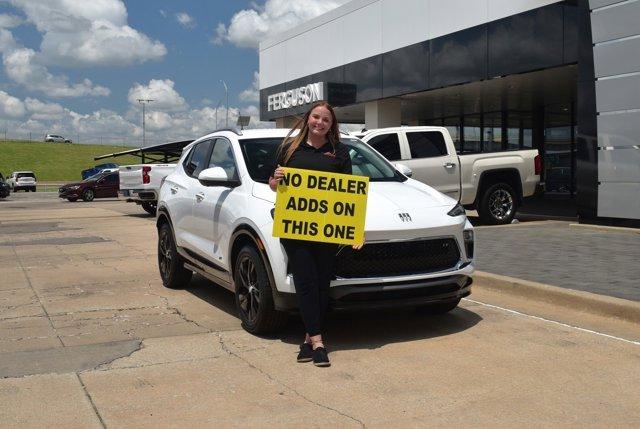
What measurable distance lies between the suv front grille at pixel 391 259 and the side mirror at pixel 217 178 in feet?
4.58

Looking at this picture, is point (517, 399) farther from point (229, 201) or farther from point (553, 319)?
point (229, 201)

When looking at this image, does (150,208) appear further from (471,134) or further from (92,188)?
(92,188)

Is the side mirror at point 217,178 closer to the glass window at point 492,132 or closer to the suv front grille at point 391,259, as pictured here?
the suv front grille at point 391,259

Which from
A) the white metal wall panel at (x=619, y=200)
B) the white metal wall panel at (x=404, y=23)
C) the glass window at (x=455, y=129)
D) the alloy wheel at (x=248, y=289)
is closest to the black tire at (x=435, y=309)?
the alloy wheel at (x=248, y=289)

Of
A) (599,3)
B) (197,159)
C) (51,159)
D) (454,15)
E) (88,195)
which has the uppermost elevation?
(454,15)

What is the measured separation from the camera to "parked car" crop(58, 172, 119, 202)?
33.8 m

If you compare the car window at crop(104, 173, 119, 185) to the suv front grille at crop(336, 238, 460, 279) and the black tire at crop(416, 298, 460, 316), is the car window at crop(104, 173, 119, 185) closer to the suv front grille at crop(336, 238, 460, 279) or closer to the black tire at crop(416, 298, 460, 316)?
the black tire at crop(416, 298, 460, 316)

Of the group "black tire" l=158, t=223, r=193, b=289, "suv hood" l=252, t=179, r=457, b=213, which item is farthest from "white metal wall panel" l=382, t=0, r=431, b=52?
"suv hood" l=252, t=179, r=457, b=213

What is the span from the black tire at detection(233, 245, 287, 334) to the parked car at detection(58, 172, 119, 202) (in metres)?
30.4

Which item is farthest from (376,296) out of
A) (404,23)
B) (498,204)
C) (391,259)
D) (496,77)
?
(404,23)

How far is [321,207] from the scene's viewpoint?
5000mm

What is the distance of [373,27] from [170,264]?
1620 cm

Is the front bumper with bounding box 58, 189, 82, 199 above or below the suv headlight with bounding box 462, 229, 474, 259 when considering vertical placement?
above

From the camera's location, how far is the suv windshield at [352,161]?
240 inches
